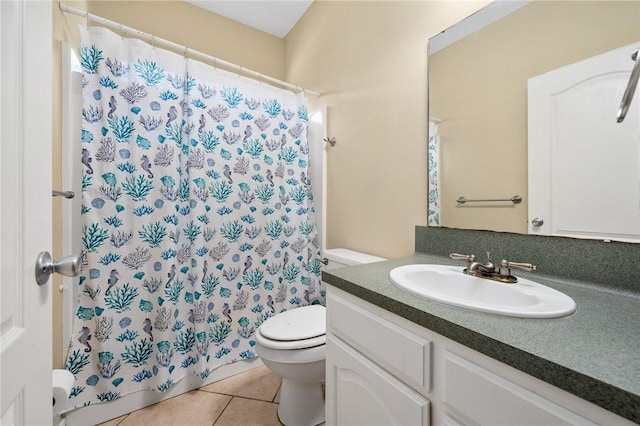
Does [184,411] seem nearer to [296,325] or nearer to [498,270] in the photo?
[296,325]

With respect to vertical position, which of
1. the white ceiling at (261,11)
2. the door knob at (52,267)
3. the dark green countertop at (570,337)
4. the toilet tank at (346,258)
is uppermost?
the white ceiling at (261,11)

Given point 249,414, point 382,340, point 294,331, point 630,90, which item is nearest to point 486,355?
point 382,340

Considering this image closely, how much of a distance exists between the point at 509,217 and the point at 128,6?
267cm

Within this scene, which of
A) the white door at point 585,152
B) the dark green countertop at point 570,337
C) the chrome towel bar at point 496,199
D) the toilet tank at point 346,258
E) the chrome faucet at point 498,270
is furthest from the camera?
the toilet tank at point 346,258

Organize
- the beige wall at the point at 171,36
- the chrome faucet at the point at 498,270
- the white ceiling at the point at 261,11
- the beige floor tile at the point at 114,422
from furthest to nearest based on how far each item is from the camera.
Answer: the white ceiling at the point at 261,11 → the beige floor tile at the point at 114,422 → the beige wall at the point at 171,36 → the chrome faucet at the point at 498,270

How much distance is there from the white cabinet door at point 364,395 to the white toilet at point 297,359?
27 centimetres

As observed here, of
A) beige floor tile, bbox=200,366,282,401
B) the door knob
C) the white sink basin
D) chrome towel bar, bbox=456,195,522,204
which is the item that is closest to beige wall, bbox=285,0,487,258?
chrome towel bar, bbox=456,195,522,204

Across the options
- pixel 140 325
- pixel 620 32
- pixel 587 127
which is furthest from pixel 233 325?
pixel 620 32

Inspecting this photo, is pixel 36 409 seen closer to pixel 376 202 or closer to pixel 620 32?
pixel 376 202

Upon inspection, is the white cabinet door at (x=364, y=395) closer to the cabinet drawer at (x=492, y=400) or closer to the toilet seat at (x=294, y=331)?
the cabinet drawer at (x=492, y=400)

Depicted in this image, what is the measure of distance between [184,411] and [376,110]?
1.97 meters

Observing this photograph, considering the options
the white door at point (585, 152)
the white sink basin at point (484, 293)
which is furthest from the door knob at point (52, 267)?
the white door at point (585, 152)

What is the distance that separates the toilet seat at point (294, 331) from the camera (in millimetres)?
1231

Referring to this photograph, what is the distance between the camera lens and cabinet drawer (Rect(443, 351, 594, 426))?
441 millimetres
